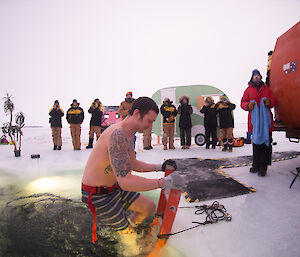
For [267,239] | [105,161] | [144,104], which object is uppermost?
[144,104]

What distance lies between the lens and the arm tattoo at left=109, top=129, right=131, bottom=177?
145 cm

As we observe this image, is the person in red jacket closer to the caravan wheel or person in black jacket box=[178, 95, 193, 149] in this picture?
person in black jacket box=[178, 95, 193, 149]

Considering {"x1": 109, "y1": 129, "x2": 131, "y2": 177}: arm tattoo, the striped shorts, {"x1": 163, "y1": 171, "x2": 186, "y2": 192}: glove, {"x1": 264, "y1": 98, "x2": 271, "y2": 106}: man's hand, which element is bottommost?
the striped shorts

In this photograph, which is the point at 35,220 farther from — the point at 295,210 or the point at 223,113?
the point at 223,113

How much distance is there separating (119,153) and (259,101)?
318cm

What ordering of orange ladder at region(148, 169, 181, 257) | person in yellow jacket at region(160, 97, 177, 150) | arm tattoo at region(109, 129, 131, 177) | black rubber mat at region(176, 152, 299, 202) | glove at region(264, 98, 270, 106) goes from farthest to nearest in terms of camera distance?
person in yellow jacket at region(160, 97, 177, 150), glove at region(264, 98, 270, 106), black rubber mat at region(176, 152, 299, 202), orange ladder at region(148, 169, 181, 257), arm tattoo at region(109, 129, 131, 177)

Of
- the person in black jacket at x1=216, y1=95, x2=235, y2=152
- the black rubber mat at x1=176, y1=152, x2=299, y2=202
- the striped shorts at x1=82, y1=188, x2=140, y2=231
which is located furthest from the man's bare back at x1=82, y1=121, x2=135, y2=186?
the person in black jacket at x1=216, y1=95, x2=235, y2=152

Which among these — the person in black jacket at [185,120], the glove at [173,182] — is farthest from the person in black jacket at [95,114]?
the glove at [173,182]

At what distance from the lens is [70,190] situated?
3188mm

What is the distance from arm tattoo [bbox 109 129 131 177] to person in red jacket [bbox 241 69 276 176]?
2.99 meters

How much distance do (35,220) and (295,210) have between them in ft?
10.5

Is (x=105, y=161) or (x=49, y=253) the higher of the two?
(x=105, y=161)

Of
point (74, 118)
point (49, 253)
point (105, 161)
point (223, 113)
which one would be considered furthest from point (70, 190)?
point (223, 113)

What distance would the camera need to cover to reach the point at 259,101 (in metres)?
3.51
